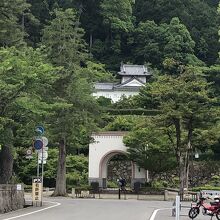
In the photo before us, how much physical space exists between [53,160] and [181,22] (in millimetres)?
45082

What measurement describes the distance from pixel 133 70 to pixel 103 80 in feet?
81.2

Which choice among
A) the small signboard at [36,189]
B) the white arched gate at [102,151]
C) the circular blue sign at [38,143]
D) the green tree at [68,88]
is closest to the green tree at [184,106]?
the green tree at [68,88]

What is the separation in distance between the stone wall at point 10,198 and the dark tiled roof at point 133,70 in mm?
54905

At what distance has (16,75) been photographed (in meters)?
19.8

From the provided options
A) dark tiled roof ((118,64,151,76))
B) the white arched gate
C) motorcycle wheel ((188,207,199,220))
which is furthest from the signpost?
dark tiled roof ((118,64,151,76))

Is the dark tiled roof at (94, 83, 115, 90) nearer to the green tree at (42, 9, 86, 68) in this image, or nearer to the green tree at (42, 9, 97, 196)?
the green tree at (42, 9, 97, 196)

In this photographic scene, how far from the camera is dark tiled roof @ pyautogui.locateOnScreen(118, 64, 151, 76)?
2982 inches

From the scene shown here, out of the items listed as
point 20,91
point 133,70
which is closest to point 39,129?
point 20,91

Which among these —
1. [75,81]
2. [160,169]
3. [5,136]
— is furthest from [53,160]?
[5,136]

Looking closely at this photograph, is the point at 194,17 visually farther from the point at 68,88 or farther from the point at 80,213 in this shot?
the point at 80,213

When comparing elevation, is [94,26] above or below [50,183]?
above

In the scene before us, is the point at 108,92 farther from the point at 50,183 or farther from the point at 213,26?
the point at 50,183

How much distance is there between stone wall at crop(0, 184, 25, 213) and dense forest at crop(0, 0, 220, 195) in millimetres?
1720

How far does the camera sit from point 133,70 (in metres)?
76.4
